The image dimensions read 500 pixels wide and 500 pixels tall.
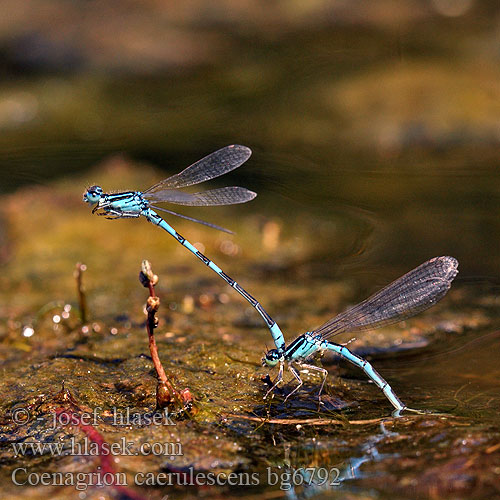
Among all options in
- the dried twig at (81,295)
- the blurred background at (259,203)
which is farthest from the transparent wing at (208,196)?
the blurred background at (259,203)

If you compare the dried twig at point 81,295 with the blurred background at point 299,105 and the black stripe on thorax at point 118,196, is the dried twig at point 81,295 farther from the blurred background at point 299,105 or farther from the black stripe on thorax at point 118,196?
the blurred background at point 299,105

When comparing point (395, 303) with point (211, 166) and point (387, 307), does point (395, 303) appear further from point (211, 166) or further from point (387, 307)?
point (211, 166)

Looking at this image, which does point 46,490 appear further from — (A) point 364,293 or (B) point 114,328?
(A) point 364,293

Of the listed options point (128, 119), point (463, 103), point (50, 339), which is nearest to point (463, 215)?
point (463, 103)

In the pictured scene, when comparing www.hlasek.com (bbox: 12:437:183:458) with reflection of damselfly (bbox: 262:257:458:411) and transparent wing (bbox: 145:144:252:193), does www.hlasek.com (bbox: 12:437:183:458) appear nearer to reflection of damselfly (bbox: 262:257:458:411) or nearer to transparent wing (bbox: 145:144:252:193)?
reflection of damselfly (bbox: 262:257:458:411)

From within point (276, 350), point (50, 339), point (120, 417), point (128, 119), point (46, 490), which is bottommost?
→ point (46, 490)

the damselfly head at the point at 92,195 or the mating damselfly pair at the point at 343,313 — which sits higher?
the damselfly head at the point at 92,195

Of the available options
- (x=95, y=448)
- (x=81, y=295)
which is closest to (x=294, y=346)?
(x=95, y=448)

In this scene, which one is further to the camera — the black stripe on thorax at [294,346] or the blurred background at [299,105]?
the blurred background at [299,105]

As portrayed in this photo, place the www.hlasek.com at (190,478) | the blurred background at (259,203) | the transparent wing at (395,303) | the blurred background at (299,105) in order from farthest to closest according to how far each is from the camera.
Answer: the blurred background at (299,105)
the transparent wing at (395,303)
the blurred background at (259,203)
the www.hlasek.com at (190,478)
